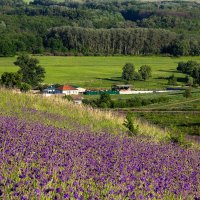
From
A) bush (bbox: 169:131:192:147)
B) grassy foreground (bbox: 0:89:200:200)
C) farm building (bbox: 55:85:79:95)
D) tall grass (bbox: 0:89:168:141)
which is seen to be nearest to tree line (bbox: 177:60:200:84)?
farm building (bbox: 55:85:79:95)

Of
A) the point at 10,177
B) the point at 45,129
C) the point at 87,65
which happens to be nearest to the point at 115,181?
the point at 10,177

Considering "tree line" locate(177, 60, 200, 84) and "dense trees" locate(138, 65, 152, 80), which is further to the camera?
"tree line" locate(177, 60, 200, 84)

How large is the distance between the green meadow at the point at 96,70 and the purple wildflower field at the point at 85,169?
111m

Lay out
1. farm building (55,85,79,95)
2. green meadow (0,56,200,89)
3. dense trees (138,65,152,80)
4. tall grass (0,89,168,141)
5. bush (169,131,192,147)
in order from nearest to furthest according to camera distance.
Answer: bush (169,131,192,147)
tall grass (0,89,168,141)
farm building (55,85,79,95)
green meadow (0,56,200,89)
dense trees (138,65,152,80)

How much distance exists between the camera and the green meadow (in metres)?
128

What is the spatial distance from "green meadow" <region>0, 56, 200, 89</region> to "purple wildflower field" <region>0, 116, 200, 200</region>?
11101 centimetres

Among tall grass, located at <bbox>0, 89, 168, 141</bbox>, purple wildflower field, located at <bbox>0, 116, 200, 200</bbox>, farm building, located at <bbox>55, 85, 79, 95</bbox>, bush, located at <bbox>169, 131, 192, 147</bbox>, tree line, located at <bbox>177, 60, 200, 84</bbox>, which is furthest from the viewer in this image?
tree line, located at <bbox>177, 60, 200, 84</bbox>

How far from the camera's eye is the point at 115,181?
591 centimetres

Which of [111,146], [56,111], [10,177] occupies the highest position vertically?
[10,177]

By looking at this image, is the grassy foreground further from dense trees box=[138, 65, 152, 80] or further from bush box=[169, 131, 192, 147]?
dense trees box=[138, 65, 152, 80]

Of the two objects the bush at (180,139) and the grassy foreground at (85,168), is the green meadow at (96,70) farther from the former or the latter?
the grassy foreground at (85,168)

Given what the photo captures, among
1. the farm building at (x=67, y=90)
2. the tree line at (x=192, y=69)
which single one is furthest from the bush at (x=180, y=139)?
the tree line at (x=192, y=69)

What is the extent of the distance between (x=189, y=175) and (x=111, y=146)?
186cm

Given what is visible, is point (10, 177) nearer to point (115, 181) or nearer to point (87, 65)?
point (115, 181)
